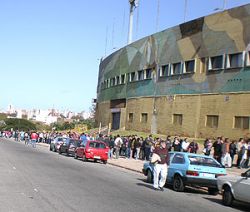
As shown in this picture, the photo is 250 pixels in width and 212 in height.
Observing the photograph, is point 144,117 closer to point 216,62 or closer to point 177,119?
point 177,119

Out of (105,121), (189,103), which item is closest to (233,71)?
(189,103)

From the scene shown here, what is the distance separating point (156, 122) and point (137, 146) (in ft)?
53.8

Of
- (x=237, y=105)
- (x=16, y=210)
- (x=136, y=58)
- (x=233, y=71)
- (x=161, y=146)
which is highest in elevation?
(x=136, y=58)

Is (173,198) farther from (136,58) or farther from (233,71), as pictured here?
(136,58)

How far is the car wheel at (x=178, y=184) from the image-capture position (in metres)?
16.0

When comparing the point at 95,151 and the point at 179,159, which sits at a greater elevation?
the point at 179,159

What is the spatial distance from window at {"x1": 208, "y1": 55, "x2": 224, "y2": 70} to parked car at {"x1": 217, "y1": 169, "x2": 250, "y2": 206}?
25552 mm

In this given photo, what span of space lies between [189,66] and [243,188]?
32.1 m

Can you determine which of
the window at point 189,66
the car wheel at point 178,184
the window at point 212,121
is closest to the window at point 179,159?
the car wheel at point 178,184

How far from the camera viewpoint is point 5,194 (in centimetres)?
1177

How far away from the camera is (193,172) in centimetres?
1591

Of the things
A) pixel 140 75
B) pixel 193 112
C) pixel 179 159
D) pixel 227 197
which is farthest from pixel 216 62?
pixel 227 197

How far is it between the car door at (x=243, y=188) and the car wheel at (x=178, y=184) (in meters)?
3.13

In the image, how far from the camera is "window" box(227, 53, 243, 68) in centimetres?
3631
